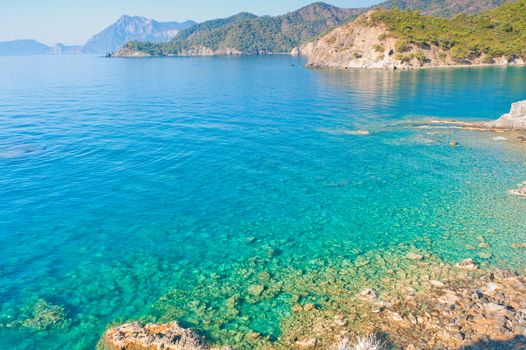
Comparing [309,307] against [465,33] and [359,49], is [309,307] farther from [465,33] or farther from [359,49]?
[465,33]

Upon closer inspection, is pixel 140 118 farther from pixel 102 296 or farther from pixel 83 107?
pixel 102 296

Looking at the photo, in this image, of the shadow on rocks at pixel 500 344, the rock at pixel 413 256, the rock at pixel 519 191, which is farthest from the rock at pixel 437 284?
the rock at pixel 519 191

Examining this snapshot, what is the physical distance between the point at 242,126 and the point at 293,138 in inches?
446

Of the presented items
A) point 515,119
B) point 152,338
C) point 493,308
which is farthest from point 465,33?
point 152,338

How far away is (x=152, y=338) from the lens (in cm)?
1667

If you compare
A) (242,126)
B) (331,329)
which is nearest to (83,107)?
(242,126)

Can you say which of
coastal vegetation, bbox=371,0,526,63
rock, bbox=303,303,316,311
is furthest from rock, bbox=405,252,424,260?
coastal vegetation, bbox=371,0,526,63

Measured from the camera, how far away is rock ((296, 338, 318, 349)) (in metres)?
16.2

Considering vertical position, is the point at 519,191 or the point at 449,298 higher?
the point at 519,191

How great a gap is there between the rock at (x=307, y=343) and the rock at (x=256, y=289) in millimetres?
4308

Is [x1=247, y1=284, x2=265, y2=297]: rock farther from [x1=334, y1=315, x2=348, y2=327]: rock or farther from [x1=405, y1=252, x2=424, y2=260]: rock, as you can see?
[x1=405, y1=252, x2=424, y2=260]: rock

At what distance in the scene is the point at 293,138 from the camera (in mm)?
52562

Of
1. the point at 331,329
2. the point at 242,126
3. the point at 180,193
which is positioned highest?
the point at 242,126

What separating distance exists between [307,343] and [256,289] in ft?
16.5
